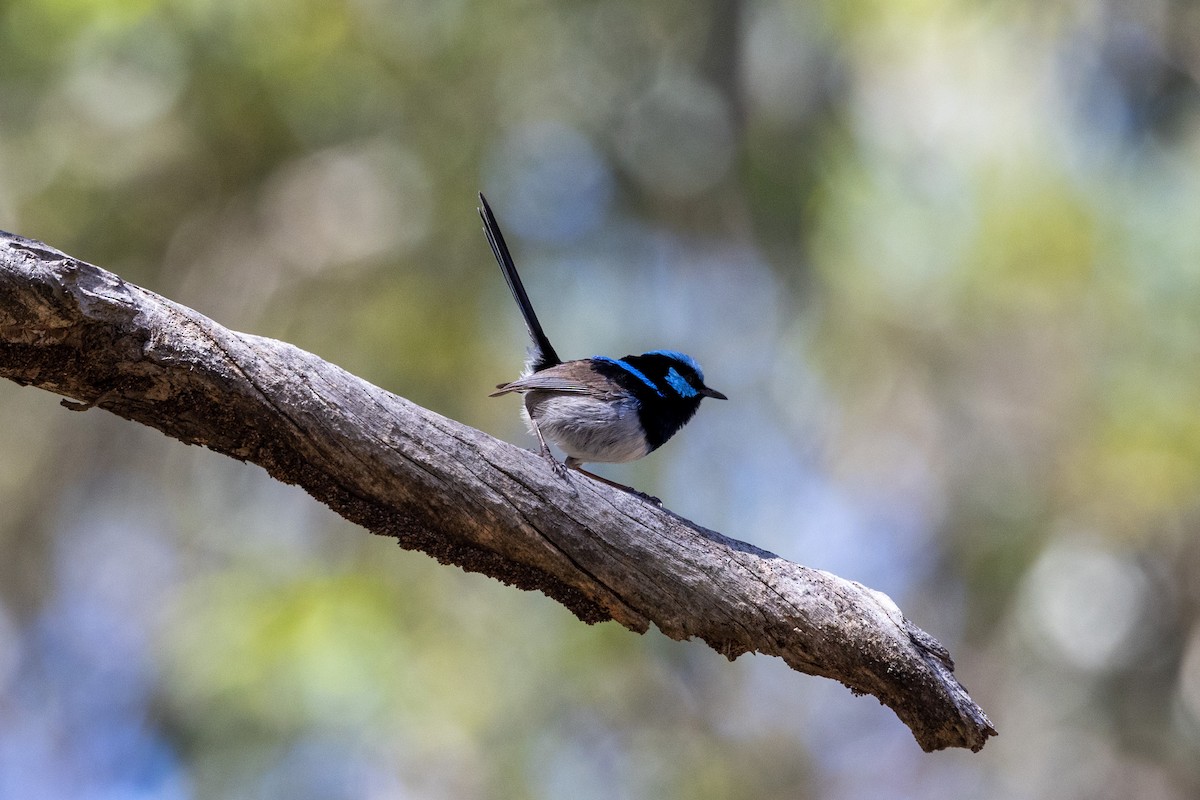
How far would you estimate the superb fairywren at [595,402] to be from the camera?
210 inches

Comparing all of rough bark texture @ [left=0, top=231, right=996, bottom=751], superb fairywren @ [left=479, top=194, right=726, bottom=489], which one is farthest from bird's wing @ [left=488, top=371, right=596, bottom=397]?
rough bark texture @ [left=0, top=231, right=996, bottom=751]

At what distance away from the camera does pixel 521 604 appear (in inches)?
365

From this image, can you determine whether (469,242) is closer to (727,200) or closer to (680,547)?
(727,200)

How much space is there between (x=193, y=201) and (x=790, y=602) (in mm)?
7419

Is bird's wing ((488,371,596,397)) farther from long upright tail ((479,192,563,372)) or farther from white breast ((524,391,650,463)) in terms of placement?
long upright tail ((479,192,563,372))

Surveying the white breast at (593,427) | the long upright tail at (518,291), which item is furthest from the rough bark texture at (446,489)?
the long upright tail at (518,291)

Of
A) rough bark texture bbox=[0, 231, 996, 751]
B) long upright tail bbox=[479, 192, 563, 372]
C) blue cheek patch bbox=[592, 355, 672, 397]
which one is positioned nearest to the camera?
rough bark texture bbox=[0, 231, 996, 751]

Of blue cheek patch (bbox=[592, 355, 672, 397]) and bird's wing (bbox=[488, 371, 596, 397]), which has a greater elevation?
blue cheek patch (bbox=[592, 355, 672, 397])

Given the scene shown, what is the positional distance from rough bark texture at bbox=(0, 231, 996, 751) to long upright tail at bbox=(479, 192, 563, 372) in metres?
1.73

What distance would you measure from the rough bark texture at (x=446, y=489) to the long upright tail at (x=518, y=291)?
5.68ft

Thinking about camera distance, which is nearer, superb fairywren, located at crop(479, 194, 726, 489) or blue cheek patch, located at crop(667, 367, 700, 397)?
superb fairywren, located at crop(479, 194, 726, 489)

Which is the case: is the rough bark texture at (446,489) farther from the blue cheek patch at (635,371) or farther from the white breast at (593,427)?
the blue cheek patch at (635,371)

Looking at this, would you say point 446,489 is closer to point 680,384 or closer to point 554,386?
point 554,386

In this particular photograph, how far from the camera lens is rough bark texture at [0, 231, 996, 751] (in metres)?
3.17
